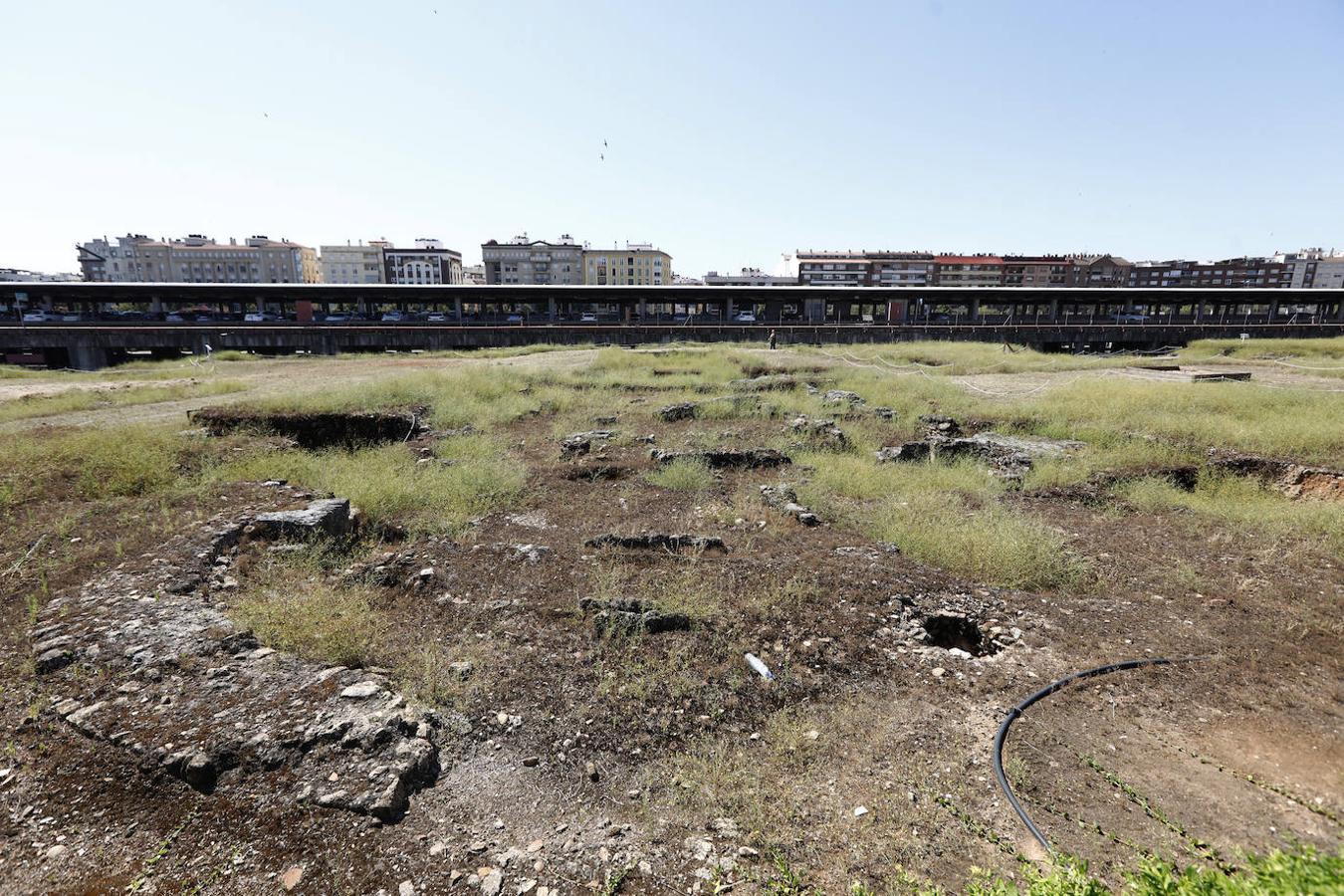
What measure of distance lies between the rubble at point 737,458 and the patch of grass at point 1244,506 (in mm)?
5255

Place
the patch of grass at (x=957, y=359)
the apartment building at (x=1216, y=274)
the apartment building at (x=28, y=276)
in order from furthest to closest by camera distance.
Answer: the apartment building at (x=1216, y=274)
the apartment building at (x=28, y=276)
the patch of grass at (x=957, y=359)

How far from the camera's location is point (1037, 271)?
9588 cm

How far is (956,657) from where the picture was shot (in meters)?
4.88

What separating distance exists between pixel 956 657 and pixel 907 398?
1288cm

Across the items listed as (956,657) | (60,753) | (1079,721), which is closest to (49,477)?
(60,753)

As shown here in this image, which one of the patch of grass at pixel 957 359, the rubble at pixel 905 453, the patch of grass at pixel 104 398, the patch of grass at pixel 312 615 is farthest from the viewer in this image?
the patch of grass at pixel 957 359

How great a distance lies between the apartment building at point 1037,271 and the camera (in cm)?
9412

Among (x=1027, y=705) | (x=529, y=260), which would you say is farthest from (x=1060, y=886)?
(x=529, y=260)

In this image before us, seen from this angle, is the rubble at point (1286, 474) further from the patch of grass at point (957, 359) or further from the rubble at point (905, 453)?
the patch of grass at point (957, 359)

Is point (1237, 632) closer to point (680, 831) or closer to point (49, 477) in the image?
point (680, 831)

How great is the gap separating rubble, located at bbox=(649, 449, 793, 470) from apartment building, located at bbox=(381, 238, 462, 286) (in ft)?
328

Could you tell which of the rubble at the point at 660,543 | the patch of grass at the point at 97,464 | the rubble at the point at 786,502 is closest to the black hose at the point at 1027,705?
the rubble at the point at 660,543

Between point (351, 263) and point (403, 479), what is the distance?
115833 millimetres

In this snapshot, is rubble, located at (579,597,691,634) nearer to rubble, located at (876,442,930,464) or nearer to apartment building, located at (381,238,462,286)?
rubble, located at (876,442,930,464)
